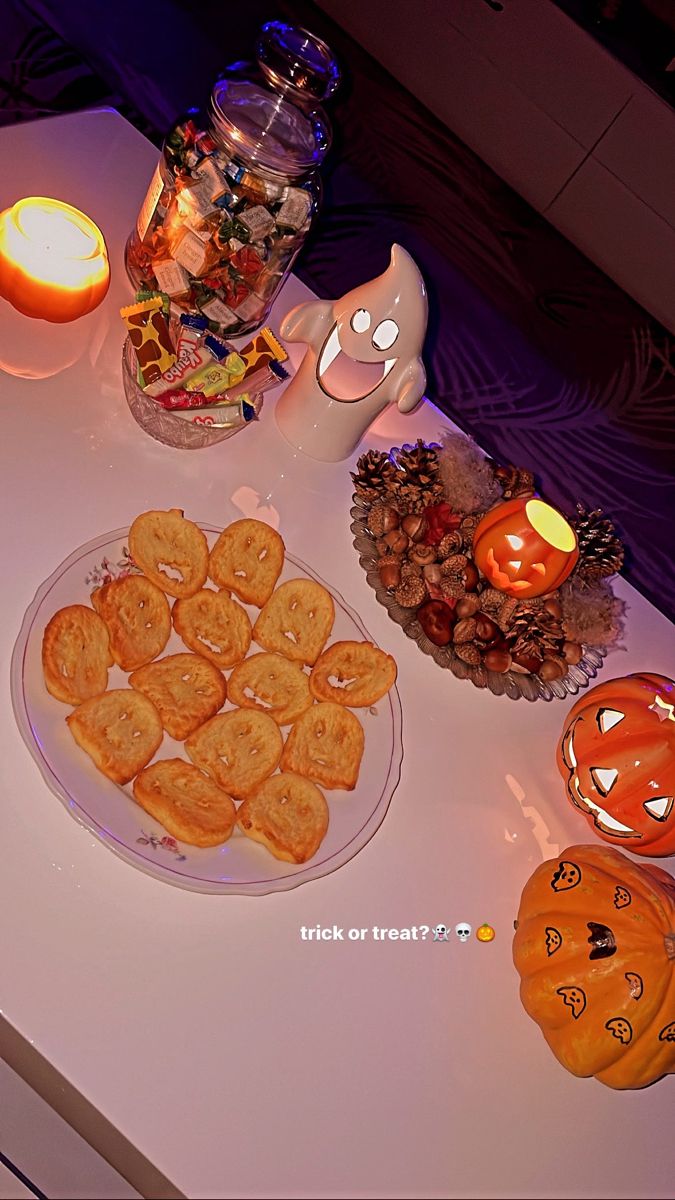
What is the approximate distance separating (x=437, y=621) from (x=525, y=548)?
0.15 m

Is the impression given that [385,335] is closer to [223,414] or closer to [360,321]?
[360,321]

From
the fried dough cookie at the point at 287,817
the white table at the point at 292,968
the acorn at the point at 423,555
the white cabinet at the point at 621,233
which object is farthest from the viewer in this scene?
the white cabinet at the point at 621,233

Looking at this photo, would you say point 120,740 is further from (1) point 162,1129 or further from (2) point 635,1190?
(2) point 635,1190

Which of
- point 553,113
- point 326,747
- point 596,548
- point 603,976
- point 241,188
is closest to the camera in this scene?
point 603,976

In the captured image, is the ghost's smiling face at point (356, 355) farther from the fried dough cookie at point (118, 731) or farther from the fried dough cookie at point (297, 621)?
the fried dough cookie at point (118, 731)

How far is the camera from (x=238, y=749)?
1146 mm

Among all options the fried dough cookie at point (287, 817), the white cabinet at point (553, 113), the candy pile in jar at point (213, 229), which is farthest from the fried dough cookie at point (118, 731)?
the white cabinet at point (553, 113)

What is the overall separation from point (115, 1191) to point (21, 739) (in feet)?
1.63

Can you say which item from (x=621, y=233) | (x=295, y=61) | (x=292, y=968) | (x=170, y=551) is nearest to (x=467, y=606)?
(x=170, y=551)

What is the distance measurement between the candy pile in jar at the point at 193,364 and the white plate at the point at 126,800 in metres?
0.20

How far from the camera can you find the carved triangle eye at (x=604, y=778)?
4.00ft

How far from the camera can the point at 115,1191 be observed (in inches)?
42.7

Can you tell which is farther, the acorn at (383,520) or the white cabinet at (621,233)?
the white cabinet at (621,233)

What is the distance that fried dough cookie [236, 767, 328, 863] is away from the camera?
3.65 ft
